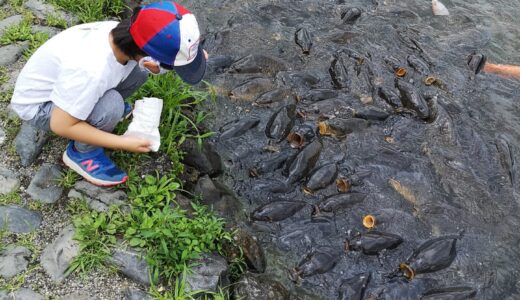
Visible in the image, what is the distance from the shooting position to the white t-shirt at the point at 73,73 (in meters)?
3.49

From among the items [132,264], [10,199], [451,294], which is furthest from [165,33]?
[451,294]

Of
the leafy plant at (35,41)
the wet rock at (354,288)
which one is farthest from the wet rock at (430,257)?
the leafy plant at (35,41)

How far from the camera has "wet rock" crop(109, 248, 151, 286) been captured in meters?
3.71

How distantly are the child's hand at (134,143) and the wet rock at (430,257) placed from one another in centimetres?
249

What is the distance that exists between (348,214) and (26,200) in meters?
2.92

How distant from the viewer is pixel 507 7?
7.67 meters

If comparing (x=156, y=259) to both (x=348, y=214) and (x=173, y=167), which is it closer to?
(x=173, y=167)

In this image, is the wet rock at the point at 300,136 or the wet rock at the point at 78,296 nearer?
the wet rock at the point at 78,296

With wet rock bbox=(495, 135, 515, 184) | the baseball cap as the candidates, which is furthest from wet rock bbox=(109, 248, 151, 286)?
wet rock bbox=(495, 135, 515, 184)

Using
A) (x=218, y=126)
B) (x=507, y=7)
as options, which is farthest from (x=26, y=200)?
(x=507, y=7)

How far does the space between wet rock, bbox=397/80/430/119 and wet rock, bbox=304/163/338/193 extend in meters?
1.51

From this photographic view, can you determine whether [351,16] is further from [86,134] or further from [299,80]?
[86,134]

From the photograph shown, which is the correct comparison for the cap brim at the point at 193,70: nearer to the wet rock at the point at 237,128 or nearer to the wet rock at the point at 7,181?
the wet rock at the point at 237,128

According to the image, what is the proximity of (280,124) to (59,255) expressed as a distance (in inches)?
104
